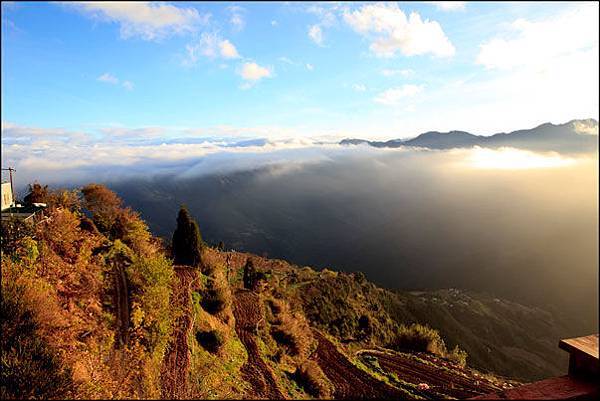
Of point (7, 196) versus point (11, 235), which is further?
point (7, 196)

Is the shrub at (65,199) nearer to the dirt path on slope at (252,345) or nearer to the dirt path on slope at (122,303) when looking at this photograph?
the dirt path on slope at (122,303)

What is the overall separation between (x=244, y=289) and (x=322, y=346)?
823 cm

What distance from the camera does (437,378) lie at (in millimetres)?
22141

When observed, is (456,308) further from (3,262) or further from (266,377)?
(3,262)

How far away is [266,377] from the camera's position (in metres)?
16.9

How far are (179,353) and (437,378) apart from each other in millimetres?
15782

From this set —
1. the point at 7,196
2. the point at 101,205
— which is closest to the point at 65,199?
A: the point at 101,205

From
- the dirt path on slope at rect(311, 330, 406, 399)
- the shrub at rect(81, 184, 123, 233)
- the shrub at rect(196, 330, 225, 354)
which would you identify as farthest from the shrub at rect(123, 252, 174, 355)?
the dirt path on slope at rect(311, 330, 406, 399)

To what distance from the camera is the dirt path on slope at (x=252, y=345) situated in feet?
51.8

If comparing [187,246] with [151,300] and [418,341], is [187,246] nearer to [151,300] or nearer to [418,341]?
[151,300]

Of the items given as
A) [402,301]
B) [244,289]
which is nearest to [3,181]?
[244,289]

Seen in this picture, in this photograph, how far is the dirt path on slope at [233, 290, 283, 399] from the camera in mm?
15773

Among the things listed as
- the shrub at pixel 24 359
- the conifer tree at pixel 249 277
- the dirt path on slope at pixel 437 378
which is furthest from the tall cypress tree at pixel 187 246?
the dirt path on slope at pixel 437 378

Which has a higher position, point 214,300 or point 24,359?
point 24,359
